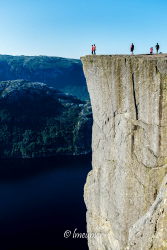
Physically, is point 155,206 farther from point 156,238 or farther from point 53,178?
point 53,178

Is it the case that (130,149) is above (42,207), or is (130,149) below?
above

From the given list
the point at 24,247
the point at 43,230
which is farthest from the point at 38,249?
the point at 43,230

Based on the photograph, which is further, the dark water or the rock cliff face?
the dark water

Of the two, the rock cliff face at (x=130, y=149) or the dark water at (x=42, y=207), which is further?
the dark water at (x=42, y=207)

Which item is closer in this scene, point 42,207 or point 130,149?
point 130,149

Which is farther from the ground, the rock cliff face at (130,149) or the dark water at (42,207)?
Answer: the rock cliff face at (130,149)

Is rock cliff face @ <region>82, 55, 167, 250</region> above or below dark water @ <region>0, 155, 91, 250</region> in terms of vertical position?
above
